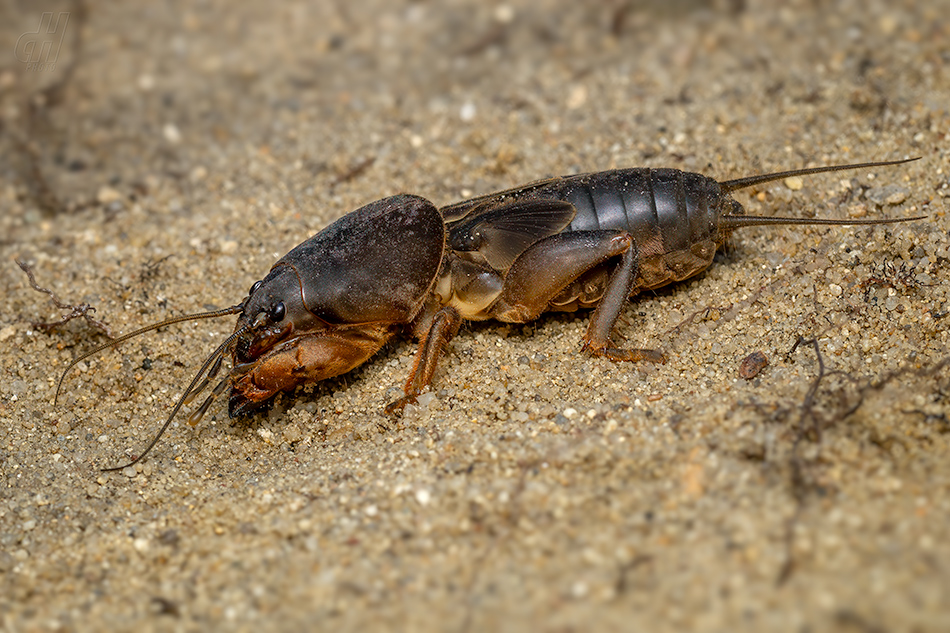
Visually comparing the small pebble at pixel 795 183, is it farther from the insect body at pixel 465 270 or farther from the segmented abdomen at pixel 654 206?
the segmented abdomen at pixel 654 206

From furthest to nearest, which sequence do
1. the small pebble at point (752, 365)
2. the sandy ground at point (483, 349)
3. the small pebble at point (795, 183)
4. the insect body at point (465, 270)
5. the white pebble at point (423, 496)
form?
1. the small pebble at point (795, 183)
2. the insect body at point (465, 270)
3. the small pebble at point (752, 365)
4. the white pebble at point (423, 496)
5. the sandy ground at point (483, 349)

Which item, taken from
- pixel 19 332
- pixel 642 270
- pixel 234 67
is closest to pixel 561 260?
pixel 642 270

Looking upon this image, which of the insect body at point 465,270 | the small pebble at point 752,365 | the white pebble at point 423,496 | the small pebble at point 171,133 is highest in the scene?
the small pebble at point 171,133

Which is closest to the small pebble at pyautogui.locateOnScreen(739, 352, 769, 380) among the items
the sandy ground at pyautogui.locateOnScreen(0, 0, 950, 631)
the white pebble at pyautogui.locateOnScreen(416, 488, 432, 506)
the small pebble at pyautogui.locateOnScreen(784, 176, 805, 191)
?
the sandy ground at pyautogui.locateOnScreen(0, 0, 950, 631)

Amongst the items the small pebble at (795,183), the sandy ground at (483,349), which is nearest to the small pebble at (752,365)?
the sandy ground at (483,349)

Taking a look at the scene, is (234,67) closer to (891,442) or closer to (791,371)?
(791,371)

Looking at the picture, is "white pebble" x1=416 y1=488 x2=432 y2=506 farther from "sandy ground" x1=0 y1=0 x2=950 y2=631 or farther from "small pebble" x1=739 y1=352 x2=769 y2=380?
"small pebble" x1=739 y1=352 x2=769 y2=380
